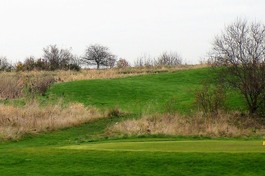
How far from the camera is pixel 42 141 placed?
24109 mm

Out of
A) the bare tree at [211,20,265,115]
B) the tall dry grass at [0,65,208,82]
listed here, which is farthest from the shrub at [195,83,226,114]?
the tall dry grass at [0,65,208,82]

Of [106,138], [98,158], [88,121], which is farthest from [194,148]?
[88,121]

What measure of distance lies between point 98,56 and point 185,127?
72.4 m

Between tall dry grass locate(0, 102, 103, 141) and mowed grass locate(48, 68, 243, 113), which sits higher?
mowed grass locate(48, 68, 243, 113)

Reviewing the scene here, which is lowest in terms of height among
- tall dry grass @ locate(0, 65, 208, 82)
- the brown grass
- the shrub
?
the brown grass

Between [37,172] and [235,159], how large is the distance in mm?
5686

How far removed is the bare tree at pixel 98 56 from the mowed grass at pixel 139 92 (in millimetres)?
42203

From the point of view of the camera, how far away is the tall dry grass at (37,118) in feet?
83.9

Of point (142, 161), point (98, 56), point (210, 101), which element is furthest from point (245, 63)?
point (98, 56)

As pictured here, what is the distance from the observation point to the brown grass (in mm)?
25172

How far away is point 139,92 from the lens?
47344 mm

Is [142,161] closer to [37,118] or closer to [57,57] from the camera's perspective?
[37,118]

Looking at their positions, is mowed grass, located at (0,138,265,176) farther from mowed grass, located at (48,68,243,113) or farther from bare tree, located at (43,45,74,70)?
bare tree, located at (43,45,74,70)

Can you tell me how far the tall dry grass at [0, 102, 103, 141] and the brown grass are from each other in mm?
3659
